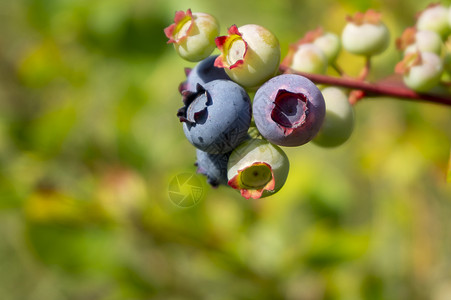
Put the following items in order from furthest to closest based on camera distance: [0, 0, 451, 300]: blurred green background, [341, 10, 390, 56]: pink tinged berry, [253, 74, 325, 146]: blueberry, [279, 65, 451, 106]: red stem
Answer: [0, 0, 451, 300]: blurred green background < [341, 10, 390, 56]: pink tinged berry < [279, 65, 451, 106]: red stem < [253, 74, 325, 146]: blueberry

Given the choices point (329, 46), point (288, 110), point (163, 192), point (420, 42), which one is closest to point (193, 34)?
point (288, 110)

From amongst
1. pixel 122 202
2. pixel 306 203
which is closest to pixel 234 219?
pixel 306 203

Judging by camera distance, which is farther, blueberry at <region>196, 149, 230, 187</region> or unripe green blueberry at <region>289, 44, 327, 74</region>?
unripe green blueberry at <region>289, 44, 327, 74</region>

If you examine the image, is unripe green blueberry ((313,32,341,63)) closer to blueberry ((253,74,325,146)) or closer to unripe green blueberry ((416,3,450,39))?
→ unripe green blueberry ((416,3,450,39))

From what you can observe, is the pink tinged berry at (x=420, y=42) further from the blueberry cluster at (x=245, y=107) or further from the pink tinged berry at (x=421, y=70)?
the blueberry cluster at (x=245, y=107)

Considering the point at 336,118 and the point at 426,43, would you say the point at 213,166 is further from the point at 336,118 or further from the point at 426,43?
the point at 426,43

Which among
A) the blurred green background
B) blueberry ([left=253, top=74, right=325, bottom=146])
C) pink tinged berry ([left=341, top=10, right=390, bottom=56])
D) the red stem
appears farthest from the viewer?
the blurred green background

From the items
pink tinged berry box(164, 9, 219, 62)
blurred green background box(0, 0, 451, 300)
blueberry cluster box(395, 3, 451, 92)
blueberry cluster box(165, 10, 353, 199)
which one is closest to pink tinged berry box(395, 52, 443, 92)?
blueberry cluster box(395, 3, 451, 92)
